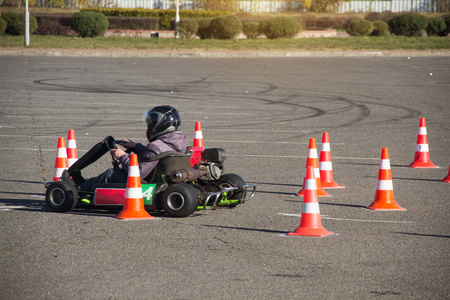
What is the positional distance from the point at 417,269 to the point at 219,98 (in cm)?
1418

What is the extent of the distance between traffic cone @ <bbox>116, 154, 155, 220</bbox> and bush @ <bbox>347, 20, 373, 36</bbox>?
3927 cm

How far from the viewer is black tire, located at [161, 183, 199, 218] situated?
280 inches

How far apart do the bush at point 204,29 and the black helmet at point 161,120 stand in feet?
116

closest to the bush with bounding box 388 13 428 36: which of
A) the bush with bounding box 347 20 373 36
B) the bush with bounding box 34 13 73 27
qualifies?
the bush with bounding box 347 20 373 36

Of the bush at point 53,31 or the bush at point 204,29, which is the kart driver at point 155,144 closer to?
the bush at point 204,29

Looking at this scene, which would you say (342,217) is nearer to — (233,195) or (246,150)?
(233,195)

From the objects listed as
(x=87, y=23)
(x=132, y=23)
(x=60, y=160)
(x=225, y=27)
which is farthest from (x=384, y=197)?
(x=132, y=23)

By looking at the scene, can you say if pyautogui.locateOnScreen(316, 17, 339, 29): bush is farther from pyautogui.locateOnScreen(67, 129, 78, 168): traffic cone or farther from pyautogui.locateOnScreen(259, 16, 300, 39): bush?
pyautogui.locateOnScreen(67, 129, 78, 168): traffic cone

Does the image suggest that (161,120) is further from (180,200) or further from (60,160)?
(60,160)

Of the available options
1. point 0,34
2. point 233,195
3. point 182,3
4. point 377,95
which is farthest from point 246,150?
point 182,3

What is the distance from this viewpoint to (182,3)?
A: 6181 centimetres

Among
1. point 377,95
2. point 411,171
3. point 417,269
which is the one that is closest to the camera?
point 417,269

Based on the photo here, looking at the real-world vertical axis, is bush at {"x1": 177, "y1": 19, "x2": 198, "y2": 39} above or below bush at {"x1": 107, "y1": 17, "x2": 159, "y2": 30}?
below

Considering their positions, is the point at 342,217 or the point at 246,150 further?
the point at 246,150
